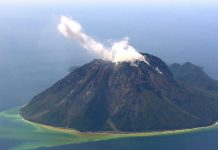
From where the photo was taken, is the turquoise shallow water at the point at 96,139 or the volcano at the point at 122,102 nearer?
the turquoise shallow water at the point at 96,139

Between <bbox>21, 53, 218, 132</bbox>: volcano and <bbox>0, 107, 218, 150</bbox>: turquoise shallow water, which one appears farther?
<bbox>21, 53, 218, 132</bbox>: volcano

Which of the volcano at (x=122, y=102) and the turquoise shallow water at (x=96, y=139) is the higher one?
the volcano at (x=122, y=102)

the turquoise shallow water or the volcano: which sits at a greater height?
the volcano

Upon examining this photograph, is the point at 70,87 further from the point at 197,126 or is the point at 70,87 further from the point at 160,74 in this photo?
the point at 197,126

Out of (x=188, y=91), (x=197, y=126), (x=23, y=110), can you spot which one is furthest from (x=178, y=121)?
(x=23, y=110)

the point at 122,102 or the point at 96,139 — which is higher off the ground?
the point at 122,102
